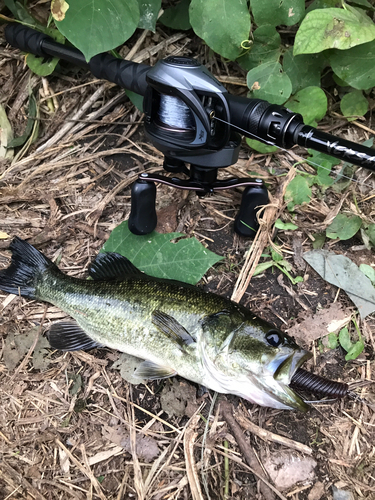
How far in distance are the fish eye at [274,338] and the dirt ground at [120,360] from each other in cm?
45

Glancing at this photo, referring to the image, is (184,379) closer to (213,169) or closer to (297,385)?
(297,385)

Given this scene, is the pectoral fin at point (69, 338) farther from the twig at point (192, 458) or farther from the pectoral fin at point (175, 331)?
the twig at point (192, 458)

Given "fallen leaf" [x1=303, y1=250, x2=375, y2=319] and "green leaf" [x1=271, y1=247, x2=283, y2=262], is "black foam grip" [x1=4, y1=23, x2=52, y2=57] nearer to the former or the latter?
"green leaf" [x1=271, y1=247, x2=283, y2=262]

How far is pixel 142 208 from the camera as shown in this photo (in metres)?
2.55

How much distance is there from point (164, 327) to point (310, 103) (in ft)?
6.37

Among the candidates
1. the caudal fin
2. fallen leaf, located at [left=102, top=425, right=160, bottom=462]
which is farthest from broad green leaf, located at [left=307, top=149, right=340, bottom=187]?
fallen leaf, located at [left=102, top=425, right=160, bottom=462]

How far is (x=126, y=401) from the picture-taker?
2.32 m

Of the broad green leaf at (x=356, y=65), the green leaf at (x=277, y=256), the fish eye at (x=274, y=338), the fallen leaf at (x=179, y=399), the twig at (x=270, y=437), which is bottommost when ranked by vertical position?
the twig at (x=270, y=437)

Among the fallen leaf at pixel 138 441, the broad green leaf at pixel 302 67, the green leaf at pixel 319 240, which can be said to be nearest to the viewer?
the fallen leaf at pixel 138 441

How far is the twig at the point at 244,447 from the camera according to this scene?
2070 mm

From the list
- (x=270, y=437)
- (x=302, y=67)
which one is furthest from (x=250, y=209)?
(x=270, y=437)

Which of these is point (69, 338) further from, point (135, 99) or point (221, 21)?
point (221, 21)

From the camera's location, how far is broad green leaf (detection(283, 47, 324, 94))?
2852mm

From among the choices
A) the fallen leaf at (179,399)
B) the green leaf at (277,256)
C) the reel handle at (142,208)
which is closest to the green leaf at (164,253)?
the reel handle at (142,208)
